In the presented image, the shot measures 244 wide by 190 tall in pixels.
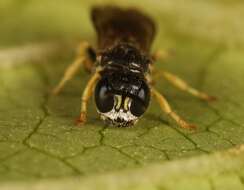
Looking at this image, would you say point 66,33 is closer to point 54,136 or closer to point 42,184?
point 54,136

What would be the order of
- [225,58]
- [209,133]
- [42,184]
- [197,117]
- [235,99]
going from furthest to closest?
1. [225,58]
2. [235,99]
3. [197,117]
4. [209,133]
5. [42,184]

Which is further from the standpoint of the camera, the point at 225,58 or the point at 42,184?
the point at 225,58

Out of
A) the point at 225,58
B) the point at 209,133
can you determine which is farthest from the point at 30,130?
the point at 225,58

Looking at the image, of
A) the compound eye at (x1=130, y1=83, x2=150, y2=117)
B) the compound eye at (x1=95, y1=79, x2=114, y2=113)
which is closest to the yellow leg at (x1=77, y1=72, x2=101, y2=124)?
the compound eye at (x1=95, y1=79, x2=114, y2=113)

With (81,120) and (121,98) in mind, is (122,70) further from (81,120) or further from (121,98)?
(81,120)

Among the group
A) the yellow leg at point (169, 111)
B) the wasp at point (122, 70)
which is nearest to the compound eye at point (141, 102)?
the wasp at point (122, 70)

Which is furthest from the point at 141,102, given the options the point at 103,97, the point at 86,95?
the point at 86,95

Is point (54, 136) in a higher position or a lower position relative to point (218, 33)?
lower
